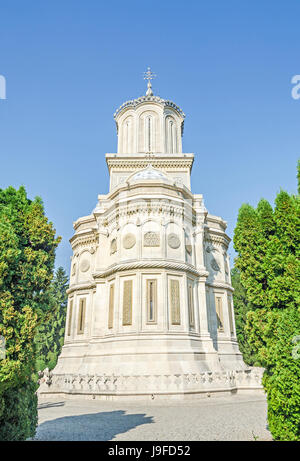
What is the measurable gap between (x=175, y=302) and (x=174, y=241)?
13.2 feet

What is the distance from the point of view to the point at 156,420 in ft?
36.7

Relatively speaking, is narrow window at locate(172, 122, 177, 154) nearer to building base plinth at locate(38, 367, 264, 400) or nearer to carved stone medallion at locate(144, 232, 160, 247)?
carved stone medallion at locate(144, 232, 160, 247)

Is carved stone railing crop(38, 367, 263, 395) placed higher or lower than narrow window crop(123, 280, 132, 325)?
lower

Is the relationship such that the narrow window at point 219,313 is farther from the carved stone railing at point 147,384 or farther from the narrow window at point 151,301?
the narrow window at point 151,301

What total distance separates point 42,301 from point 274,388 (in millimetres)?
6346

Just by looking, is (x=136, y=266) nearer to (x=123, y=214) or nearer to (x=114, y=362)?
(x=123, y=214)

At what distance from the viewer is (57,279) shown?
51719 mm

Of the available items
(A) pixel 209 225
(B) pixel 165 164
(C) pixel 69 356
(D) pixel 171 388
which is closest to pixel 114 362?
(D) pixel 171 388

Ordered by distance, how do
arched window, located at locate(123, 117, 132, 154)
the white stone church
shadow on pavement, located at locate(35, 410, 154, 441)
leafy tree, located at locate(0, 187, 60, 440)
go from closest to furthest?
leafy tree, located at locate(0, 187, 60, 440) < shadow on pavement, located at locate(35, 410, 154, 441) < the white stone church < arched window, located at locate(123, 117, 132, 154)

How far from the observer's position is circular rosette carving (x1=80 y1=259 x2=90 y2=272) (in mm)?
28605

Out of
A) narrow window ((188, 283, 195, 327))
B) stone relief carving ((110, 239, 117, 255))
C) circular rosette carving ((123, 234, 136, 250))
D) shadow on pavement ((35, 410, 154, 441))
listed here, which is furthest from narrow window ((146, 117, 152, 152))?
shadow on pavement ((35, 410, 154, 441))

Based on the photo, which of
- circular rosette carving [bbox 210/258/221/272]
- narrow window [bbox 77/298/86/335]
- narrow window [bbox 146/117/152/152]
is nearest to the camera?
narrow window [bbox 77/298/86/335]

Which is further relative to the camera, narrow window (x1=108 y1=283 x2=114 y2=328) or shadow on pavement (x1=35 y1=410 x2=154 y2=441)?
narrow window (x1=108 y1=283 x2=114 y2=328)

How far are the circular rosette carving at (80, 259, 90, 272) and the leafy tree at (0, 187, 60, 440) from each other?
1923cm
